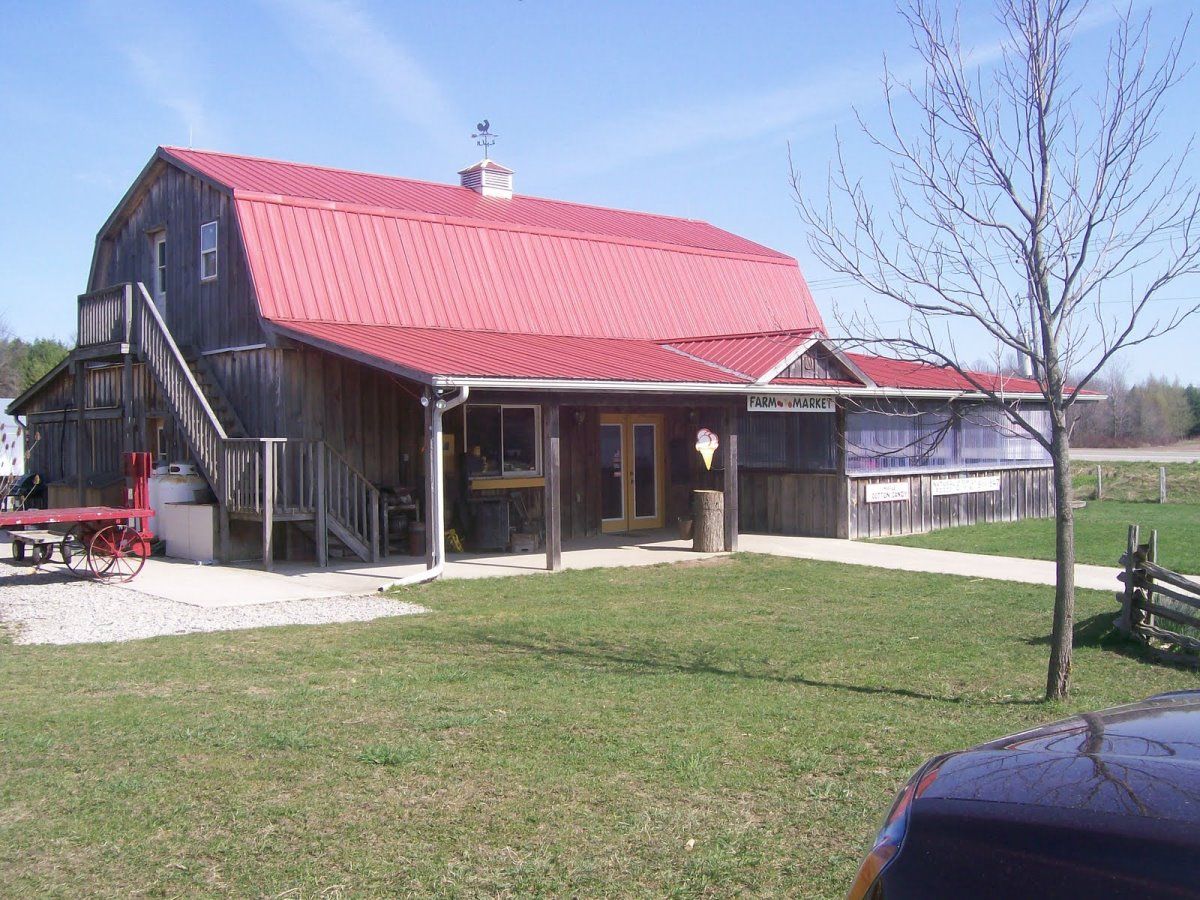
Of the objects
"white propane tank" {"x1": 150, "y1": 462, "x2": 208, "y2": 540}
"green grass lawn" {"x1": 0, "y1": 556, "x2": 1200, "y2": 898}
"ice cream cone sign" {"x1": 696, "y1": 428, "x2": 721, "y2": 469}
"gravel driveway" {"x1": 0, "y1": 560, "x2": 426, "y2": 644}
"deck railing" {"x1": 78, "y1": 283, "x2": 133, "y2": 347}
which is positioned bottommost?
"green grass lawn" {"x1": 0, "y1": 556, "x2": 1200, "y2": 898}

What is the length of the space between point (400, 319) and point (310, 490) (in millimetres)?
3345

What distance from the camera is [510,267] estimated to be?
2059cm

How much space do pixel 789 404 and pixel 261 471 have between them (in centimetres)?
842

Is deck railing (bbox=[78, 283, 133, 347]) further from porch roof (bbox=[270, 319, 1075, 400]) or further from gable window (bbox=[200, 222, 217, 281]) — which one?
porch roof (bbox=[270, 319, 1075, 400])

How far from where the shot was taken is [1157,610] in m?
10.1

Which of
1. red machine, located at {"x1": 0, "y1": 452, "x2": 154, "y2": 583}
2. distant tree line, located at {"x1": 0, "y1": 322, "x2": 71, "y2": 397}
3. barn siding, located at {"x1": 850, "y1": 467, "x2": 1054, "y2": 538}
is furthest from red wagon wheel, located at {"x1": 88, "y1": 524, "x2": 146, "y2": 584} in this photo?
distant tree line, located at {"x1": 0, "y1": 322, "x2": 71, "y2": 397}

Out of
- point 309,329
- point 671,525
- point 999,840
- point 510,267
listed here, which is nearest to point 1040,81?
point 999,840

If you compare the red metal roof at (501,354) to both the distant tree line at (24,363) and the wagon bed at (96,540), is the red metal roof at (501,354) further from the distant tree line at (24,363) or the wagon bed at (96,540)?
the distant tree line at (24,363)

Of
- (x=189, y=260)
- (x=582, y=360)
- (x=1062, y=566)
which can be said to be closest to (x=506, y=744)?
(x=1062, y=566)

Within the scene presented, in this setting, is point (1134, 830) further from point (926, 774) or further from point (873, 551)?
point (873, 551)

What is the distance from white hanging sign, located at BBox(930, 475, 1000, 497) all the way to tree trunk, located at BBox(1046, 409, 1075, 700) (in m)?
14.4

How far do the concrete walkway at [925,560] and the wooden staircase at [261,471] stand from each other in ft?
20.8

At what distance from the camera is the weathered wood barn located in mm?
16688

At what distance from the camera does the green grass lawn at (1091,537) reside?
17.0 m
